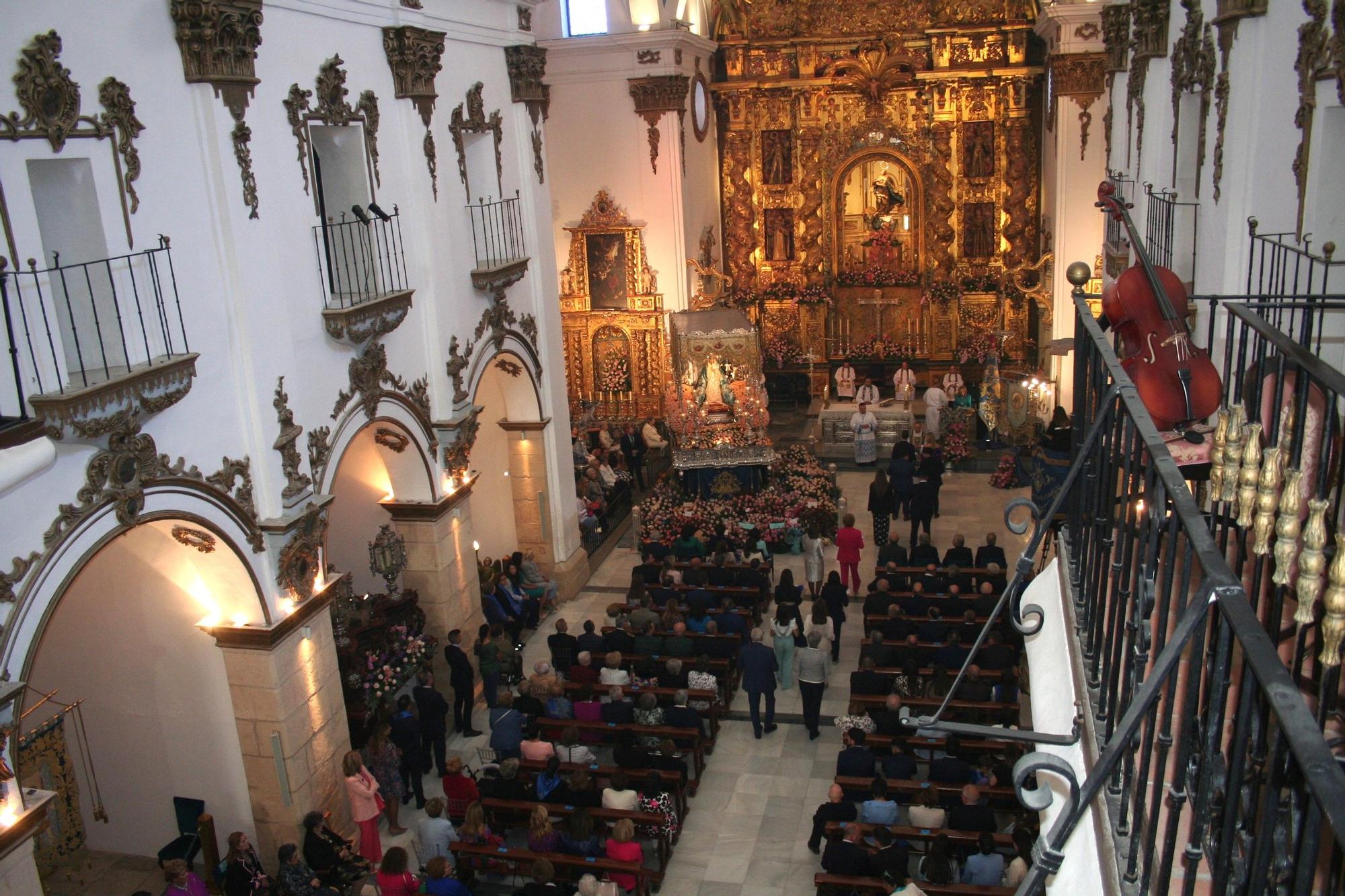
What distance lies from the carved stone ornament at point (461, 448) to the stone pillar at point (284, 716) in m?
3.36

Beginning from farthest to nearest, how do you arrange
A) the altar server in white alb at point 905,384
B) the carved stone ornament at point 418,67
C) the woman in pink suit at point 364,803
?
the altar server in white alb at point 905,384, the carved stone ornament at point 418,67, the woman in pink suit at point 364,803

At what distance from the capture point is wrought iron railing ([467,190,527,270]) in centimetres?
1647

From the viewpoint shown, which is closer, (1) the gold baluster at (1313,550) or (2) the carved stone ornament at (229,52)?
(1) the gold baluster at (1313,550)

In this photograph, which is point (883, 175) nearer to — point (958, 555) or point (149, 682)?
point (958, 555)

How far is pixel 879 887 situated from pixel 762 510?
1113 centimetres

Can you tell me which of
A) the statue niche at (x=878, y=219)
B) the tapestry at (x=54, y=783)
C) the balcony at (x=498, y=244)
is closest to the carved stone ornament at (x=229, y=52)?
the balcony at (x=498, y=244)

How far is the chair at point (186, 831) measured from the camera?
11.6 m

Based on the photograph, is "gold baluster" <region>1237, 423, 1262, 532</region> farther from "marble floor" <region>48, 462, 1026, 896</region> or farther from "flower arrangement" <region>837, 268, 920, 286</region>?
"flower arrangement" <region>837, 268, 920, 286</region>

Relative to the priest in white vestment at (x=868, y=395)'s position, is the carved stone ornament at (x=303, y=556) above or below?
above

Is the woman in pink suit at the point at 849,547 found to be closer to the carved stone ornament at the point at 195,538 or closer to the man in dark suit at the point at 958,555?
the man in dark suit at the point at 958,555

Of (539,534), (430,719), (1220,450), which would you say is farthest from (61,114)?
(539,534)

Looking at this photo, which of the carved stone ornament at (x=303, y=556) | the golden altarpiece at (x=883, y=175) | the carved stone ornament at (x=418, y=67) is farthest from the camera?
the golden altarpiece at (x=883, y=175)

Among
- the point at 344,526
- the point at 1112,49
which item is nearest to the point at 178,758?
the point at 344,526

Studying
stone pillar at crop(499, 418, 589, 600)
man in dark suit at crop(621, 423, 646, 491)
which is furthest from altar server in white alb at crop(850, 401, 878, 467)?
stone pillar at crop(499, 418, 589, 600)
